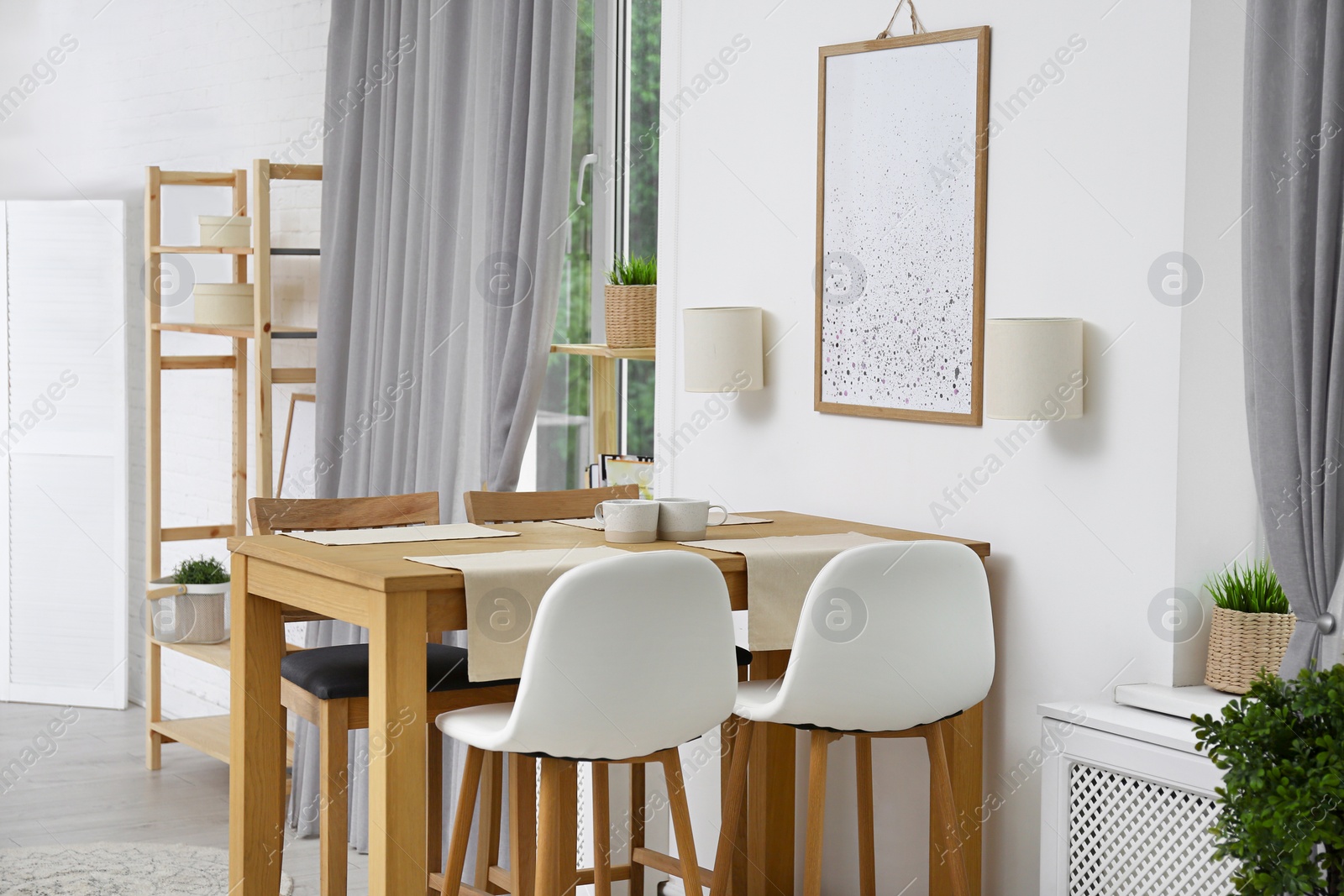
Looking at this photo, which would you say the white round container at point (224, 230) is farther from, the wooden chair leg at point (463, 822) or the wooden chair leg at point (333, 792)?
the wooden chair leg at point (463, 822)

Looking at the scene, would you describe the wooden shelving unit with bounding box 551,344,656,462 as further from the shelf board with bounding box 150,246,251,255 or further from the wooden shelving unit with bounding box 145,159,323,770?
the shelf board with bounding box 150,246,251,255

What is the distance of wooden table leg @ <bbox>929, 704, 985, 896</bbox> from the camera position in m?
3.03

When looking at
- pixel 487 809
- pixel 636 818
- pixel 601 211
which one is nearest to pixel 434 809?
pixel 487 809

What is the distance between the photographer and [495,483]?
13.1 feet

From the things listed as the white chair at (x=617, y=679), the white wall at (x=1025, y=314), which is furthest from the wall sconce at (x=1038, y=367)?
the white chair at (x=617, y=679)

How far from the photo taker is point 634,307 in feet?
12.8

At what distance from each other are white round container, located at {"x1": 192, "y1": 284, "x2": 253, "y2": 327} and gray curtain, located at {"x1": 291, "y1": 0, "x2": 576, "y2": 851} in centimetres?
44

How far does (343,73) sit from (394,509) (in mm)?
1890

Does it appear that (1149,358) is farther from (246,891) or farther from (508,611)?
(246,891)

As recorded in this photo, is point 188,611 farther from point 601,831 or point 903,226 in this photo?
Result: point 903,226

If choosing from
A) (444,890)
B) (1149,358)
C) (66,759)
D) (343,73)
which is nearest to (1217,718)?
(1149,358)

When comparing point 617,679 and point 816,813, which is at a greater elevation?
point 617,679

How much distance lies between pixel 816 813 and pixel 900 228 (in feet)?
4.18

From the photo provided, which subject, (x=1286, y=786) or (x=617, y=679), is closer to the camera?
(x=1286, y=786)
